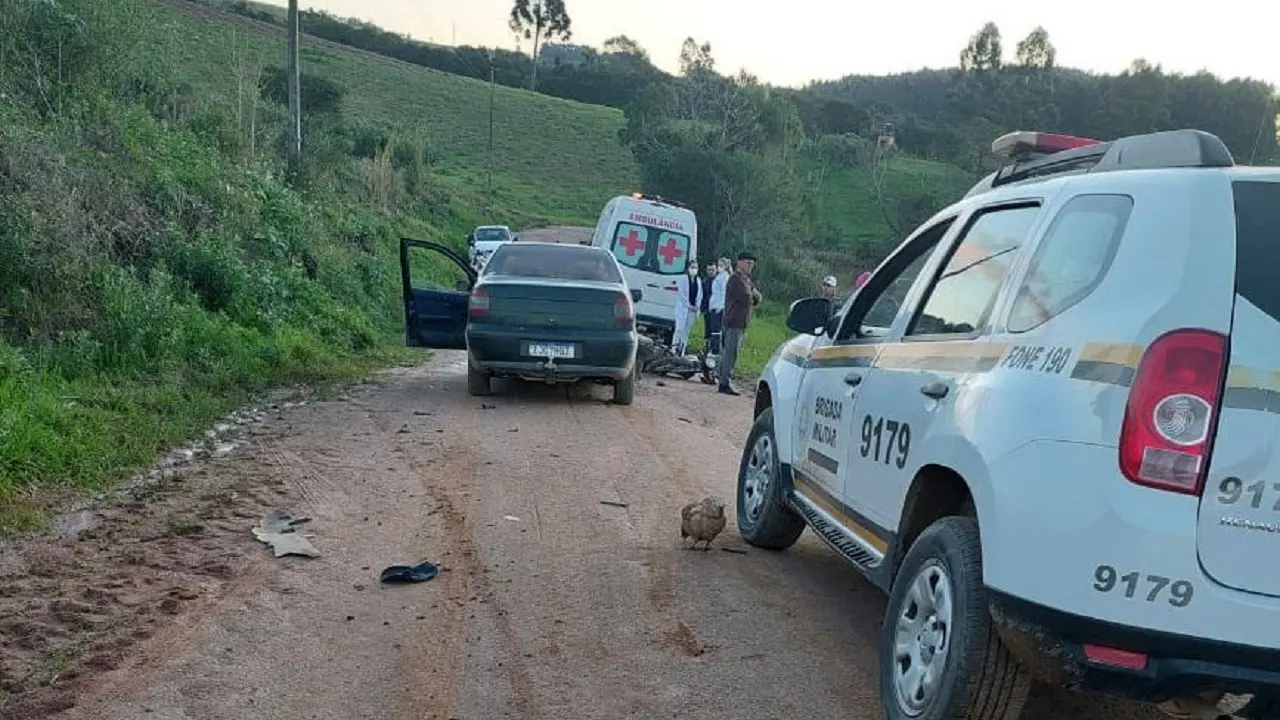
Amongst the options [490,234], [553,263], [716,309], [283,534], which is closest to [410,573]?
[283,534]

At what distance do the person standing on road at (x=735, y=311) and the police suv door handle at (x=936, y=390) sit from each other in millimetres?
9270

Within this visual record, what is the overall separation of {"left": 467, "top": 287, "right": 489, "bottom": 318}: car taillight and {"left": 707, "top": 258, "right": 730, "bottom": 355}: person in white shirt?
5597 mm

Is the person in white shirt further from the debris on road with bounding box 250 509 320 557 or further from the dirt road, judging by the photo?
the debris on road with bounding box 250 509 320 557

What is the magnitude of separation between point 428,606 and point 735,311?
342 inches

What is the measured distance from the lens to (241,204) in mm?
14938

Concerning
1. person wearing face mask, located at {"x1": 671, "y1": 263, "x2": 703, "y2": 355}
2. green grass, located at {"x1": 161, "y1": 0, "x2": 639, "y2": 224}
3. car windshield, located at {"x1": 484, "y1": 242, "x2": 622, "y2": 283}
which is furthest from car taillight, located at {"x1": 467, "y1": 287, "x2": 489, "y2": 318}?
green grass, located at {"x1": 161, "y1": 0, "x2": 639, "y2": 224}

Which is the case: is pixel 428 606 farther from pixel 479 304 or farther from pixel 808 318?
pixel 479 304

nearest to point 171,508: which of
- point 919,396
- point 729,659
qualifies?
point 729,659

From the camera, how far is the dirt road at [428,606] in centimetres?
386

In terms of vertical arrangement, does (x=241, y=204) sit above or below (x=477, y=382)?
above

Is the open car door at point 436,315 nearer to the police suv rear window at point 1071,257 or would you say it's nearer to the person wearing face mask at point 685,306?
the person wearing face mask at point 685,306

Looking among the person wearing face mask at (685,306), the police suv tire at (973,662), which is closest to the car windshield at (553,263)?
the person wearing face mask at (685,306)

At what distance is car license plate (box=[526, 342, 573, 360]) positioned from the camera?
33.8 feet

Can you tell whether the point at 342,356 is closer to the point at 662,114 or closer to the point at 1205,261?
the point at 1205,261
